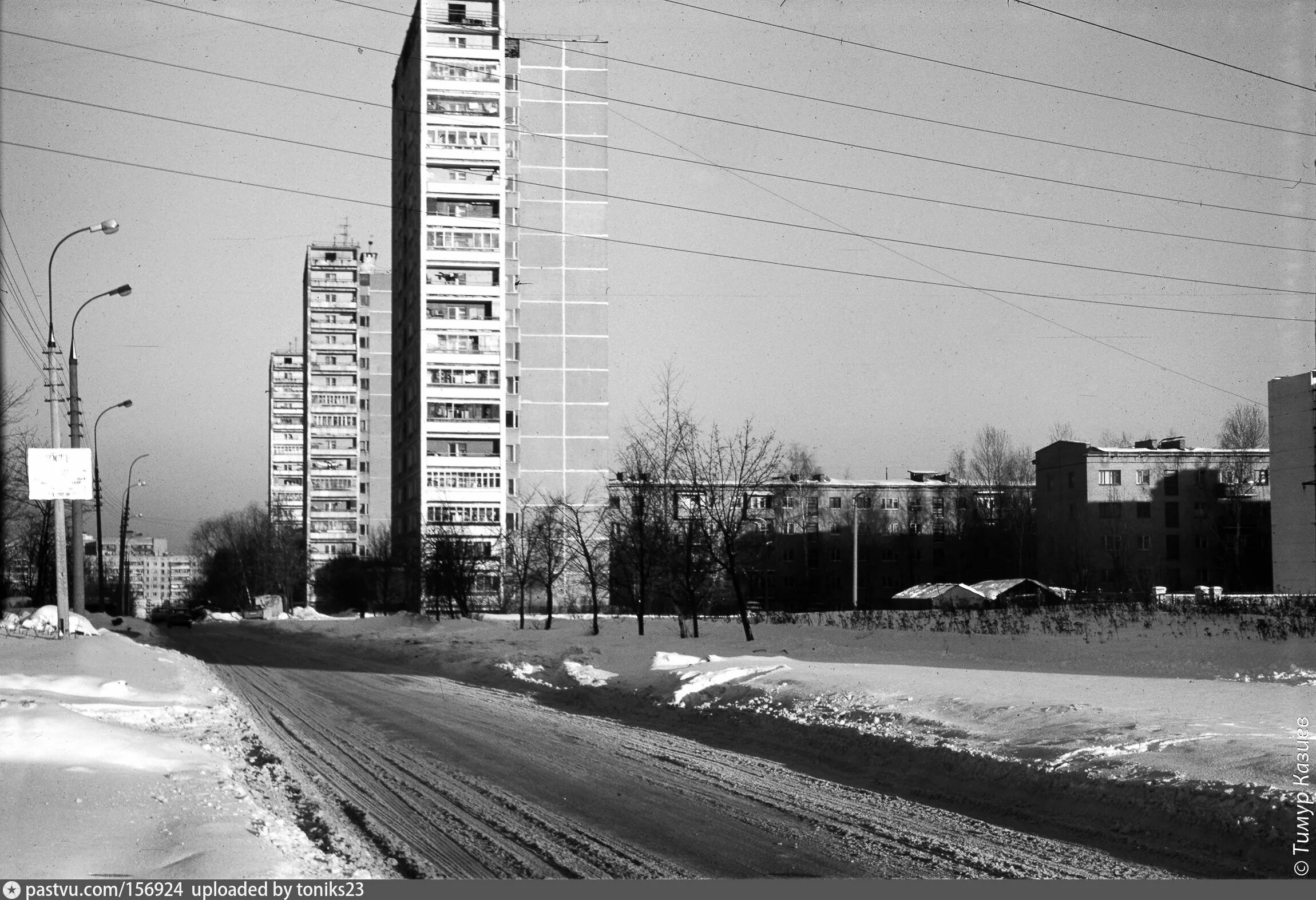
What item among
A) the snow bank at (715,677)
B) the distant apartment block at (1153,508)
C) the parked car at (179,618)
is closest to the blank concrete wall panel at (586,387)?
the parked car at (179,618)

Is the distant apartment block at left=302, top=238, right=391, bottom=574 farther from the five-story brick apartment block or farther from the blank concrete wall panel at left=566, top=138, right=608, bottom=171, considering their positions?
the blank concrete wall panel at left=566, top=138, right=608, bottom=171

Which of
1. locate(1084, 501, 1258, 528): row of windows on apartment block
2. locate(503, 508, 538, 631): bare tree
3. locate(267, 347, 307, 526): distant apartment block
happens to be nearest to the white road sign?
locate(503, 508, 538, 631): bare tree

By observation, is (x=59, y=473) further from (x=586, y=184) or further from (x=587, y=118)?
(x=587, y=118)

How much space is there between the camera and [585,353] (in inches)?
3871

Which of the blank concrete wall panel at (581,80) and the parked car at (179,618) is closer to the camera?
the parked car at (179,618)

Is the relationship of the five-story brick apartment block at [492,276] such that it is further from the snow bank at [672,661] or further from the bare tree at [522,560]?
the snow bank at [672,661]

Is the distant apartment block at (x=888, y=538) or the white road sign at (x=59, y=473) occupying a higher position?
the white road sign at (x=59, y=473)

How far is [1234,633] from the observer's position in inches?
987

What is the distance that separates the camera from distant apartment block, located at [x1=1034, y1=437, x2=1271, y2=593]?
98.9 meters

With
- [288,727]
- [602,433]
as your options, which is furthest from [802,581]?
[288,727]

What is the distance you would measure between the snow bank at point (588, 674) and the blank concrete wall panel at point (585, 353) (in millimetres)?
76890

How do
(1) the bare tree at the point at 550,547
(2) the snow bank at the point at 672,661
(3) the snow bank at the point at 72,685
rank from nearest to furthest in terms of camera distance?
(3) the snow bank at the point at 72,685
(2) the snow bank at the point at 672,661
(1) the bare tree at the point at 550,547

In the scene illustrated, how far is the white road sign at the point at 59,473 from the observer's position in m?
24.9

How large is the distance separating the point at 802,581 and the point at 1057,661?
85.3 m
